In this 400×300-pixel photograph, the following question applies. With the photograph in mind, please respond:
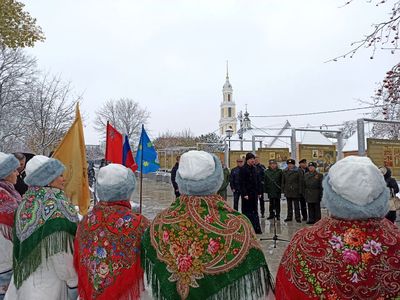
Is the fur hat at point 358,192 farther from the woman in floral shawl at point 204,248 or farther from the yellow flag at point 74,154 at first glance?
the yellow flag at point 74,154

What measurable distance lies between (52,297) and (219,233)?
153 cm

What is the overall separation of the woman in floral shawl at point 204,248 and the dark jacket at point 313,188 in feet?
27.8

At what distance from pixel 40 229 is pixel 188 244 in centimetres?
132

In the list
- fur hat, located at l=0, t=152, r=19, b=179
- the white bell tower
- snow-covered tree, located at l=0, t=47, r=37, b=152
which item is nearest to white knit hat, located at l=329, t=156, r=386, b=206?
fur hat, located at l=0, t=152, r=19, b=179

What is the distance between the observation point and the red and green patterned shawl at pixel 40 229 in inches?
128

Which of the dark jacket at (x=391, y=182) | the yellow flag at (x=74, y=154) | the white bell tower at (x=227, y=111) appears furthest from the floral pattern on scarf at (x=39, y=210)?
the white bell tower at (x=227, y=111)

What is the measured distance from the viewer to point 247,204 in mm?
9641

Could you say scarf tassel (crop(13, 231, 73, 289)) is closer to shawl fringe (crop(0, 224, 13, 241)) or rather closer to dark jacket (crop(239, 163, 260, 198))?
shawl fringe (crop(0, 224, 13, 241))

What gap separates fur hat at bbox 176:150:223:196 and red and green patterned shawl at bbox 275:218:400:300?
726 millimetres

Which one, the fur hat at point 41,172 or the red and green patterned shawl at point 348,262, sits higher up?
the fur hat at point 41,172

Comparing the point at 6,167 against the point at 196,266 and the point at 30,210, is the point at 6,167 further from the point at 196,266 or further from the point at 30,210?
the point at 196,266

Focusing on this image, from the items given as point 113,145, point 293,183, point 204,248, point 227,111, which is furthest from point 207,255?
point 227,111

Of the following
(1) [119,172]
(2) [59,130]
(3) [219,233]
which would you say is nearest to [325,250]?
(3) [219,233]

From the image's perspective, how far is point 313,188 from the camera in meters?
10.8
